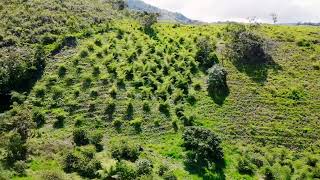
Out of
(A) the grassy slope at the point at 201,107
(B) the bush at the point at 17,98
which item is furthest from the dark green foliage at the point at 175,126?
(B) the bush at the point at 17,98

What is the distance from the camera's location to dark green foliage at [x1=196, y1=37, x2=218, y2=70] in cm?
8381

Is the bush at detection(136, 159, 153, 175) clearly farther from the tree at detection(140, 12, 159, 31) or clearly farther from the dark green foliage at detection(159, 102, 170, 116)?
the tree at detection(140, 12, 159, 31)

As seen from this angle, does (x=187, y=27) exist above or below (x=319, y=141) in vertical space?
above

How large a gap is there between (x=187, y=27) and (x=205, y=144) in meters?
46.0

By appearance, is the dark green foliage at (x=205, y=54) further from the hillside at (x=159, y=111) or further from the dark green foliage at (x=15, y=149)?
the dark green foliage at (x=15, y=149)

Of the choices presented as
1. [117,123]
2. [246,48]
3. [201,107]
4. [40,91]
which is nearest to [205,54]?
[246,48]

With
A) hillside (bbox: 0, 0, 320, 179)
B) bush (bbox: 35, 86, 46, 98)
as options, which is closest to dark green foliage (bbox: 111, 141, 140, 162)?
hillside (bbox: 0, 0, 320, 179)

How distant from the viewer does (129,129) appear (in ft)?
220

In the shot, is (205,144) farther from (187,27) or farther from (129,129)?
(187,27)

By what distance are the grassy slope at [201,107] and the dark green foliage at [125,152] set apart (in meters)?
1.06

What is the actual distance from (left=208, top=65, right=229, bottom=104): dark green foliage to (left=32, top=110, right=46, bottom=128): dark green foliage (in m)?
27.5

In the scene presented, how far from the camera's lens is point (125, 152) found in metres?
59.4

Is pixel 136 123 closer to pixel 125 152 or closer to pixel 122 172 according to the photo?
pixel 125 152

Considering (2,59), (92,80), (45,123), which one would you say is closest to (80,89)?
(92,80)
